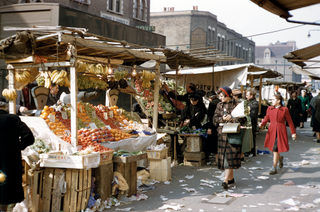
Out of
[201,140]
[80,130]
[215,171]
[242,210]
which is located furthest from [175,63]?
[242,210]

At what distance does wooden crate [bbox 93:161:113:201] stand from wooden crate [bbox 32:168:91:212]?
0.44 meters

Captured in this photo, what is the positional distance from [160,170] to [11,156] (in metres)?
3.85

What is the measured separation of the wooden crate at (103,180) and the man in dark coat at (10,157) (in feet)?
5.04

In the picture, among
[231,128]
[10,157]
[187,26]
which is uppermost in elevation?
[187,26]

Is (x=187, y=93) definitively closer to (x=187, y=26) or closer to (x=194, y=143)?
(x=194, y=143)

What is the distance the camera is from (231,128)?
22.3 feet

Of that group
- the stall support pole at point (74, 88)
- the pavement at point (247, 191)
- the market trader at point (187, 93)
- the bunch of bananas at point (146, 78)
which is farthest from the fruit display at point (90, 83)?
the pavement at point (247, 191)

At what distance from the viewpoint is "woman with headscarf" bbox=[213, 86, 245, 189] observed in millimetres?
7008

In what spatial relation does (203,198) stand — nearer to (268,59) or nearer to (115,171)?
(115,171)

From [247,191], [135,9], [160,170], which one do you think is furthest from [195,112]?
[135,9]

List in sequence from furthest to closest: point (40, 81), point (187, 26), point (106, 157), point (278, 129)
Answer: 1. point (187, 26)
2. point (278, 129)
3. point (40, 81)
4. point (106, 157)

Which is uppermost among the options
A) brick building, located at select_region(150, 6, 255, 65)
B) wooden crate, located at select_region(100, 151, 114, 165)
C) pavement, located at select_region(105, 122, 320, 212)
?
brick building, located at select_region(150, 6, 255, 65)

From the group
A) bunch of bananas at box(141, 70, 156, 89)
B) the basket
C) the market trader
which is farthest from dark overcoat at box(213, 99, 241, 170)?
the basket

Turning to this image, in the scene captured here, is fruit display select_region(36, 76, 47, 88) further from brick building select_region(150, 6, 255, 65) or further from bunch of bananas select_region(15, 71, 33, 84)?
brick building select_region(150, 6, 255, 65)
